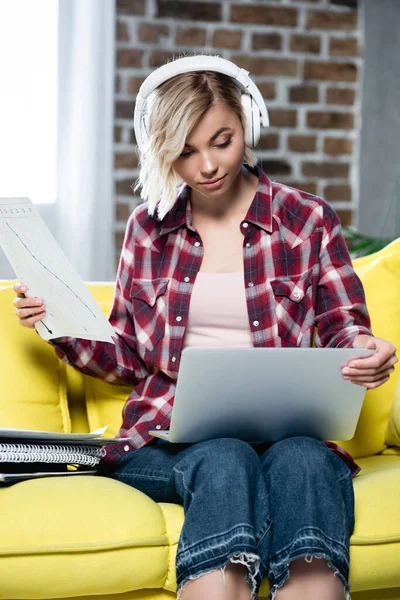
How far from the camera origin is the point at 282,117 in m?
3.07

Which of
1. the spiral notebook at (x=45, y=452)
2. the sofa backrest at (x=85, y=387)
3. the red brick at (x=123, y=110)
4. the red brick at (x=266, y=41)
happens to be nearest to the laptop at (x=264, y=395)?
the spiral notebook at (x=45, y=452)

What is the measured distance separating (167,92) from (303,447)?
70cm

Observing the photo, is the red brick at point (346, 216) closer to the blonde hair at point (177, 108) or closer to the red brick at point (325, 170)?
the red brick at point (325, 170)

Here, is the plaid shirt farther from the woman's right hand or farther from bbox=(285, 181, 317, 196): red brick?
bbox=(285, 181, 317, 196): red brick

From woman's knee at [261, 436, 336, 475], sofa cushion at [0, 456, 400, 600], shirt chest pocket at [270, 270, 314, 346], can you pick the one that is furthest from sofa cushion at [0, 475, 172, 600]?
shirt chest pocket at [270, 270, 314, 346]

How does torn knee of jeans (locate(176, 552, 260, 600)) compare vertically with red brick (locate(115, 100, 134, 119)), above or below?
below

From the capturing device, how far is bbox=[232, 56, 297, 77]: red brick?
9.93 ft

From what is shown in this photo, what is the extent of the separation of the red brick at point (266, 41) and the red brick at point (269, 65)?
0.04 m

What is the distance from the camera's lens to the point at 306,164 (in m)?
3.12

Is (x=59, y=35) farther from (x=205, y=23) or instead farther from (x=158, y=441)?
(x=158, y=441)

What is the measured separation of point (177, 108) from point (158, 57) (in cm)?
145

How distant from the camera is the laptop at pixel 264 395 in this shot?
1309 millimetres

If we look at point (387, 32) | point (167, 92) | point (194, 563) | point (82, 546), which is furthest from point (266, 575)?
point (387, 32)

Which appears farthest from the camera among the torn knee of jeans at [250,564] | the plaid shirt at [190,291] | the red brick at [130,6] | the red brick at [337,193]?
the red brick at [337,193]
